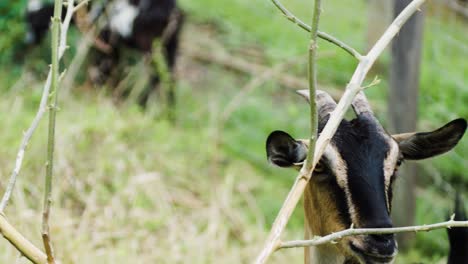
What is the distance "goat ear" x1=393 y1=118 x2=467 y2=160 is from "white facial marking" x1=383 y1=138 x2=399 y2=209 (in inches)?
4.6

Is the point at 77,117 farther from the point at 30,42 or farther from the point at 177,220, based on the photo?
the point at 30,42

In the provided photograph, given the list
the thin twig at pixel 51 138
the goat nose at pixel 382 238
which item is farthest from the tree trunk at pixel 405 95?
the thin twig at pixel 51 138

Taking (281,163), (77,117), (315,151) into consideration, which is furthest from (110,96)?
(315,151)

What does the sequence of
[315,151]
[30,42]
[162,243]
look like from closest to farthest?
[315,151] → [162,243] → [30,42]

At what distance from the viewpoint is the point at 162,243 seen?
600cm

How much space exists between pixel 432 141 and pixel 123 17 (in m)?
4.82

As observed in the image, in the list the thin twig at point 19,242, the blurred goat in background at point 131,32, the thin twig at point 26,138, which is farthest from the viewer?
the blurred goat in background at point 131,32

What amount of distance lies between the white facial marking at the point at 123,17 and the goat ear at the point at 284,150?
4.65 meters

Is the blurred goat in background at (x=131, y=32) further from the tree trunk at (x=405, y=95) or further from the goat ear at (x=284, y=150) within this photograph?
the goat ear at (x=284, y=150)

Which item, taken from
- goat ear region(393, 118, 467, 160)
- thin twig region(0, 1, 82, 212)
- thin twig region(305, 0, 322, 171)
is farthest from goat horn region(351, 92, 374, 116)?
thin twig region(0, 1, 82, 212)

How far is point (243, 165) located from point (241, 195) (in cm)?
61

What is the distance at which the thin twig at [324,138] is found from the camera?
8.46ft

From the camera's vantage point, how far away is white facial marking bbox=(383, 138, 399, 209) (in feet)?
11.3

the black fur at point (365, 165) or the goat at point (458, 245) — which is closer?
the black fur at point (365, 165)
